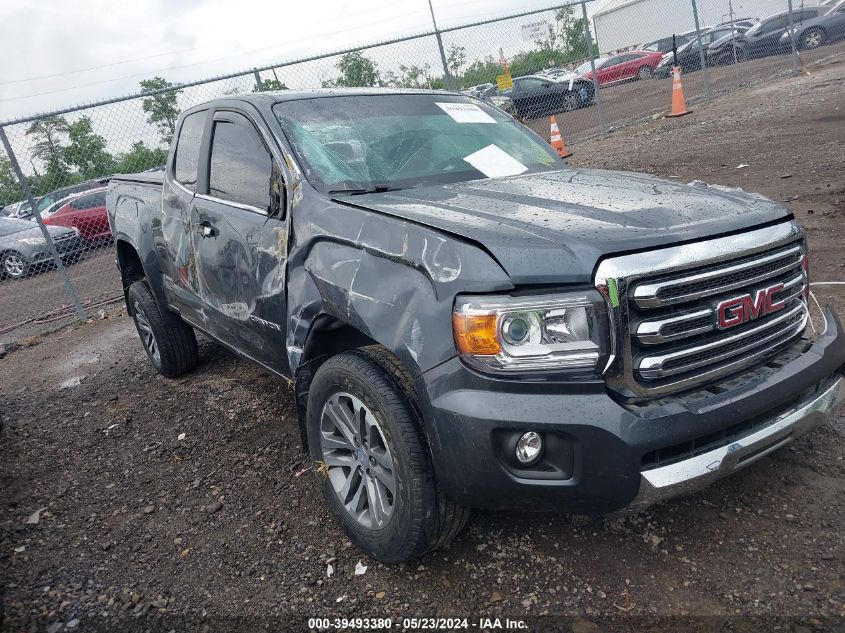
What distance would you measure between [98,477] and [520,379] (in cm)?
281

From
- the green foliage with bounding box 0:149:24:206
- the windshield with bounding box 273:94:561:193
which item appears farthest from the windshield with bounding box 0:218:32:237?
the windshield with bounding box 273:94:561:193

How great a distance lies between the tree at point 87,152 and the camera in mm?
7934

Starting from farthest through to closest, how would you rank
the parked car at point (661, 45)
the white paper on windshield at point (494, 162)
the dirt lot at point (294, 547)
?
the parked car at point (661, 45) < the white paper on windshield at point (494, 162) < the dirt lot at point (294, 547)

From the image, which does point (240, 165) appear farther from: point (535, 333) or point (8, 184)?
point (8, 184)

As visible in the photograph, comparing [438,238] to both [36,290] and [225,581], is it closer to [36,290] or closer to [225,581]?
[225,581]

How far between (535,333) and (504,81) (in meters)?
10.5

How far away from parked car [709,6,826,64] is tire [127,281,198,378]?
51.1ft

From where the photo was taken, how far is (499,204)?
8.55 ft

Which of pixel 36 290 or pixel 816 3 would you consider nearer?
pixel 36 290

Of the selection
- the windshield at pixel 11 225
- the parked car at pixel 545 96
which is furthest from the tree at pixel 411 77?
the windshield at pixel 11 225

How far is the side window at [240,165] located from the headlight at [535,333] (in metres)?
1.43

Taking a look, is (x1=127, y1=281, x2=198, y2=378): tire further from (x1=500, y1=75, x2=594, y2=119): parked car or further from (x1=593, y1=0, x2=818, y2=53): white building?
(x1=593, y1=0, x2=818, y2=53): white building

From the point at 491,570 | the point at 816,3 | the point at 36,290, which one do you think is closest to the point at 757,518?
the point at 491,570

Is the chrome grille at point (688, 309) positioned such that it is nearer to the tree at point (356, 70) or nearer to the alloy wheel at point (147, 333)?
the alloy wheel at point (147, 333)
